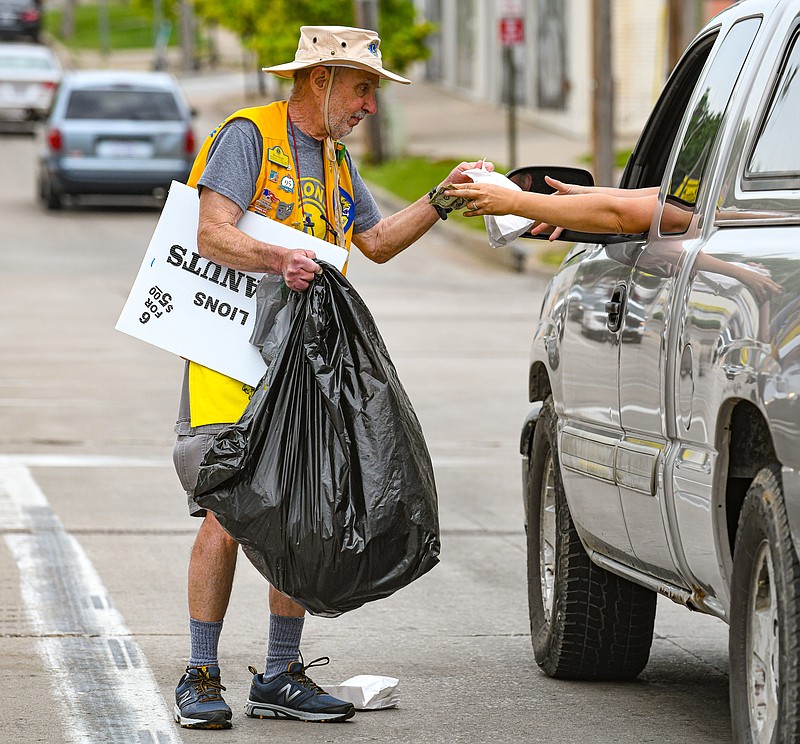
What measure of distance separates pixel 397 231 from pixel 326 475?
39.2 inches

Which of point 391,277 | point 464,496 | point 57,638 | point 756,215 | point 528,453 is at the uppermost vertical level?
point 756,215

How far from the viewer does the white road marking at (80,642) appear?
509 cm

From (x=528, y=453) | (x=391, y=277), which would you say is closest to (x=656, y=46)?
(x=391, y=277)

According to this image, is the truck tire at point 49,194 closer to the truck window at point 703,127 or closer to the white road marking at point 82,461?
the white road marking at point 82,461

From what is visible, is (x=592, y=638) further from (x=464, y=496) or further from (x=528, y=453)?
(x=464, y=496)

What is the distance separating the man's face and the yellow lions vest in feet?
0.43

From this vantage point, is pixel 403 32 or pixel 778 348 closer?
pixel 778 348

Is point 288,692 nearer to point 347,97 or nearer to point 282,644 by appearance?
point 282,644

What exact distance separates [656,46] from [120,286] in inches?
677

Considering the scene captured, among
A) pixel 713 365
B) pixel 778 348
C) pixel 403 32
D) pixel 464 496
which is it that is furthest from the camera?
pixel 403 32

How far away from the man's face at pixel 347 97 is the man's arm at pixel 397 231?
0.33 meters

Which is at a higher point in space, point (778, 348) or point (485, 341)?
Answer: point (778, 348)

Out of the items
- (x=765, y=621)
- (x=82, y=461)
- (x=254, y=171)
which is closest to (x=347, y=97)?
(x=254, y=171)

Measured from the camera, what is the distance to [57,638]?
6.17 meters
